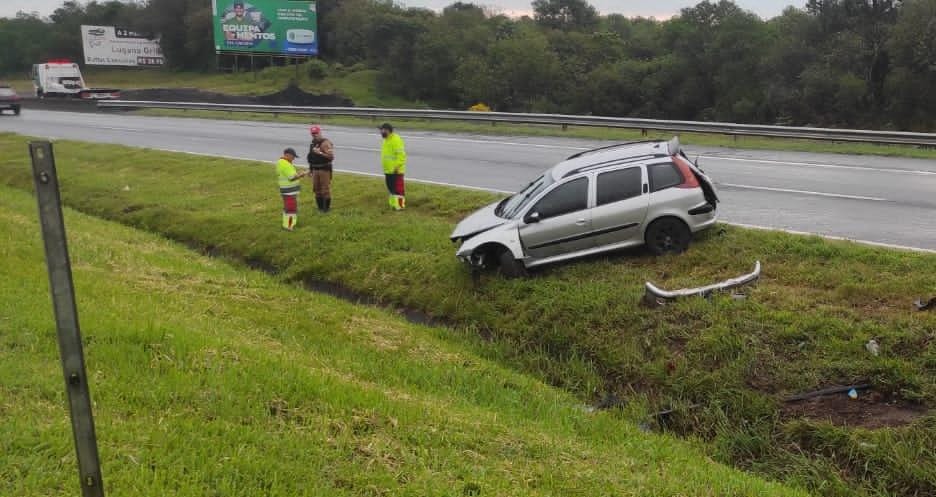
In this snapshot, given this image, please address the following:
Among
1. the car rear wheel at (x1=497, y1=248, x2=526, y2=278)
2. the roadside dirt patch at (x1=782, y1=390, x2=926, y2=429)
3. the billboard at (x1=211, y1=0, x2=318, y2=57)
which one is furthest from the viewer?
the billboard at (x1=211, y1=0, x2=318, y2=57)

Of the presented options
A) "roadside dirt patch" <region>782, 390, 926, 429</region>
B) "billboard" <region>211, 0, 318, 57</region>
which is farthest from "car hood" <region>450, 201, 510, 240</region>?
"billboard" <region>211, 0, 318, 57</region>

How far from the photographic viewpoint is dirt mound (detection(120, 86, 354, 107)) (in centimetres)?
5394

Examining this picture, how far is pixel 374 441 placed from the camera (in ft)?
16.8

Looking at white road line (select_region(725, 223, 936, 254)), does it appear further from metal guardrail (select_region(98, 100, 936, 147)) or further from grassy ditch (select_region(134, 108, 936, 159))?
metal guardrail (select_region(98, 100, 936, 147))

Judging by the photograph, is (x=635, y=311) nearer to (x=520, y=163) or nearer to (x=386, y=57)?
(x=520, y=163)

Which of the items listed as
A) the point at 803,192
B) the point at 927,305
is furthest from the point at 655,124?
the point at 927,305

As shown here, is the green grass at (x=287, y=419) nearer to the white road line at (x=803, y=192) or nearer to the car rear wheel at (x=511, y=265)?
the car rear wheel at (x=511, y=265)

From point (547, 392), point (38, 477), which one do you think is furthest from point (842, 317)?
point (38, 477)

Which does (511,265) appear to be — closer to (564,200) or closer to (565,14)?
(564,200)

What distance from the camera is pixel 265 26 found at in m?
47.8

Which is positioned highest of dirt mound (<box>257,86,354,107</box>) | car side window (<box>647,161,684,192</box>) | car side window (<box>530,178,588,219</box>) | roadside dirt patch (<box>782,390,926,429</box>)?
car side window (<box>647,161,684,192</box>)

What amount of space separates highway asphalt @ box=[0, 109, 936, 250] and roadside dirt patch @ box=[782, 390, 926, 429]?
12.5 feet

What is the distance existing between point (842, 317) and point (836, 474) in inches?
87.4

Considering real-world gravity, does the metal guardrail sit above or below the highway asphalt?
above
